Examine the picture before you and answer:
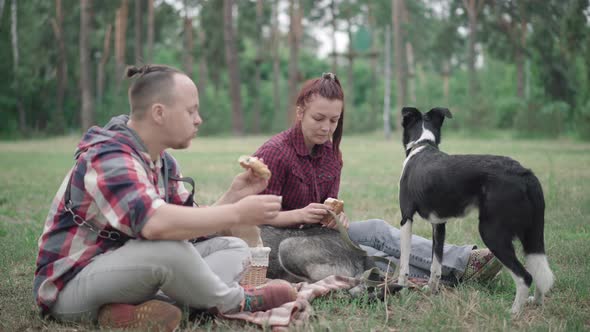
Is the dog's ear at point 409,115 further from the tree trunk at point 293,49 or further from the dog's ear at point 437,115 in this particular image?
the tree trunk at point 293,49

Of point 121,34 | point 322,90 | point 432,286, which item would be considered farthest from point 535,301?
point 121,34

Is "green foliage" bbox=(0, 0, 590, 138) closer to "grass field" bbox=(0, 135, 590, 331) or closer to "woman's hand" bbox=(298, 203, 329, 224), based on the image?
"grass field" bbox=(0, 135, 590, 331)

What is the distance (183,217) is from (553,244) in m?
4.01

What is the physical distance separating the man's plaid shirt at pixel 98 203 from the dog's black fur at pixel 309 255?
1317 mm

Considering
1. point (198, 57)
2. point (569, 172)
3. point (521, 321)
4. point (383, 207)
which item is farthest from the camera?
point (198, 57)

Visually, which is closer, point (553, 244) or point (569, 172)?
point (553, 244)

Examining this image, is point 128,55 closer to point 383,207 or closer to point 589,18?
point 589,18

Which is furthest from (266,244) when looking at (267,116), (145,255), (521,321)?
(267,116)

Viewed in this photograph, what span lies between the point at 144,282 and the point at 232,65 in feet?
96.5

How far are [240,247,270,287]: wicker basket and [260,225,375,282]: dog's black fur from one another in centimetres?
50

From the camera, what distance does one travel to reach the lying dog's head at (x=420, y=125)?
473 cm

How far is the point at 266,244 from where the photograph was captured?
4.47 metres

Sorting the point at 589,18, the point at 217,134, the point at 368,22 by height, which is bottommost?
the point at 217,134

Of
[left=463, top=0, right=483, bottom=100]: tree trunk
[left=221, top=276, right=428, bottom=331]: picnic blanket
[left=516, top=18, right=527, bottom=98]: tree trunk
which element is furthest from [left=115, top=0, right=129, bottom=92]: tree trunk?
[left=221, top=276, right=428, bottom=331]: picnic blanket
